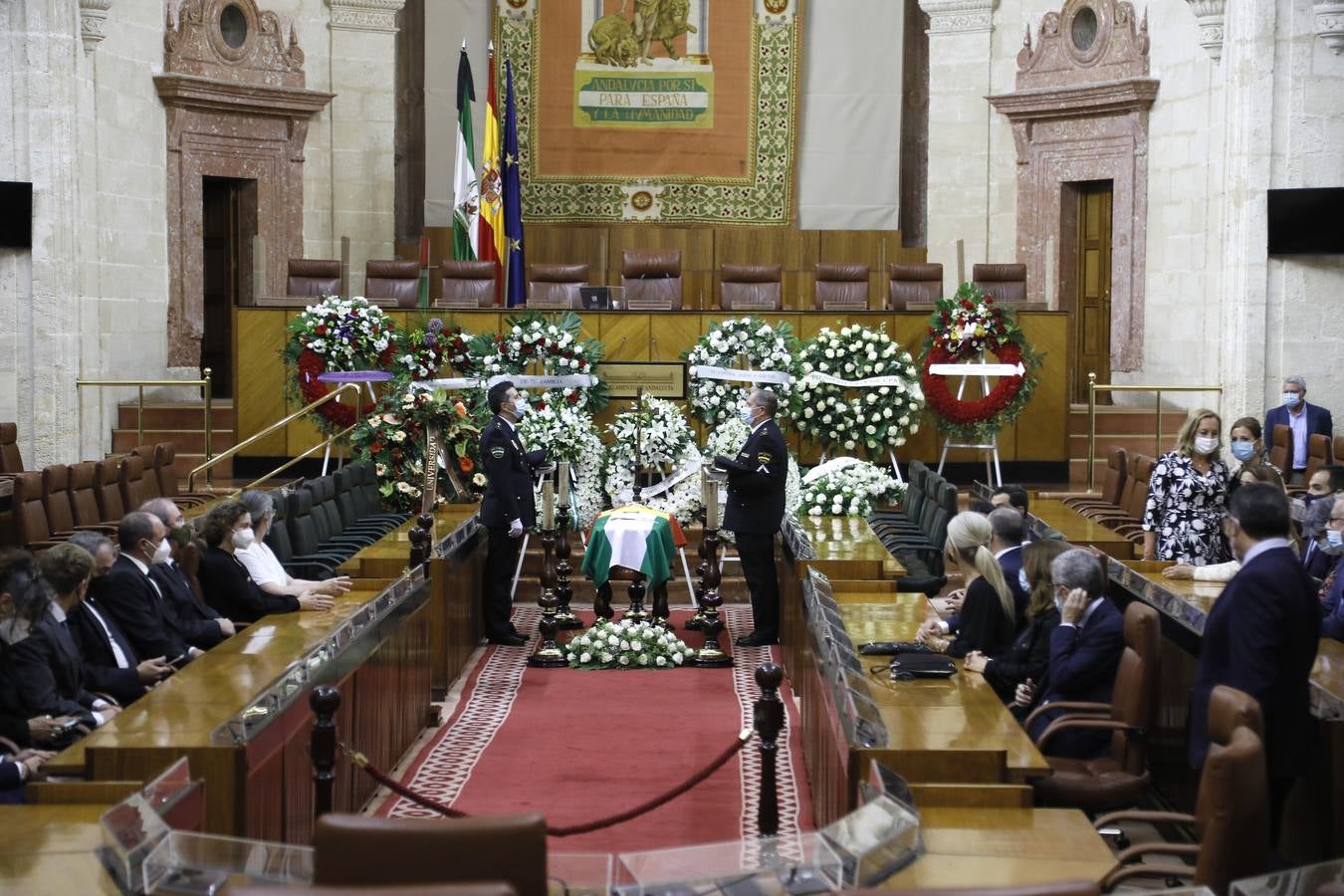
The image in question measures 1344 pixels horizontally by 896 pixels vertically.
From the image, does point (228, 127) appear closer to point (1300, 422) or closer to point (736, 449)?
point (736, 449)

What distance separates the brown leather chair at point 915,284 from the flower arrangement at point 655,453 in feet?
10.8

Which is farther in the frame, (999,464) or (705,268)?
(705,268)

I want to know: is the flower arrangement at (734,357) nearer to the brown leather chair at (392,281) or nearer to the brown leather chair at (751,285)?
the brown leather chair at (751,285)

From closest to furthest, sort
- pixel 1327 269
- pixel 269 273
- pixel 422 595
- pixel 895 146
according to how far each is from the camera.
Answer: pixel 422 595
pixel 1327 269
pixel 269 273
pixel 895 146

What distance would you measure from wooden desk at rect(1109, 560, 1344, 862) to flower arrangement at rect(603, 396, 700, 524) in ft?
15.5

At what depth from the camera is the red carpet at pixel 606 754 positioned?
6629 millimetres

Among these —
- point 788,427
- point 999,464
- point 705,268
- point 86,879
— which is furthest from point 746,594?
point 86,879

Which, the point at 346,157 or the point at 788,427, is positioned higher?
the point at 346,157

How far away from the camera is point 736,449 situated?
1230cm

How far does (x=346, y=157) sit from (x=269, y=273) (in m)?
1.60

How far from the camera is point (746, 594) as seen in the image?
481 inches

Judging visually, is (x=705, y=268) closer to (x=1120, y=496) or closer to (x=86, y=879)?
(x=1120, y=496)

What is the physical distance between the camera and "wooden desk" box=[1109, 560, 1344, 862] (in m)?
5.26

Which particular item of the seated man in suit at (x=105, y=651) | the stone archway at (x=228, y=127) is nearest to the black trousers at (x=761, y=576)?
the seated man in suit at (x=105, y=651)
